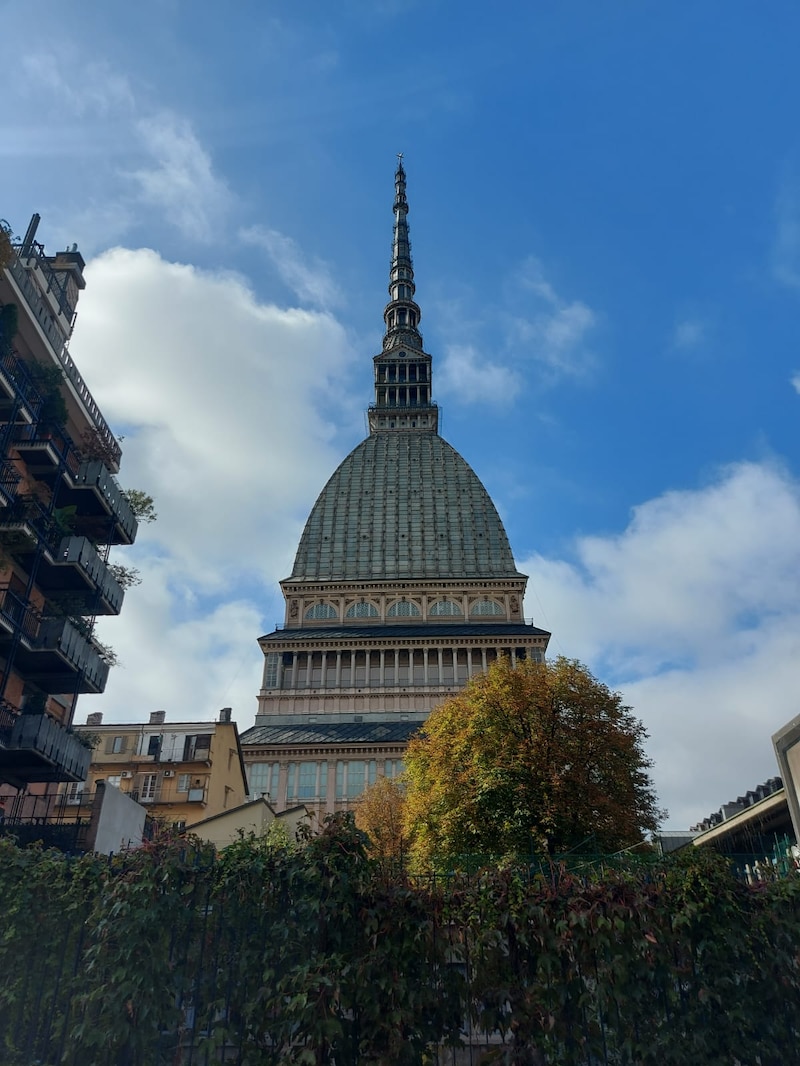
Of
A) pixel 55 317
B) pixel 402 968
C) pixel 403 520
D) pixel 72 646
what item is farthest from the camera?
pixel 403 520

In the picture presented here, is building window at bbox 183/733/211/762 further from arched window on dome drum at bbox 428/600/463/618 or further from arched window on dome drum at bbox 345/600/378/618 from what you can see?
arched window on dome drum at bbox 428/600/463/618

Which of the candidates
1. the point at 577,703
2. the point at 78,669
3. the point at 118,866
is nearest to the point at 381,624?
the point at 577,703

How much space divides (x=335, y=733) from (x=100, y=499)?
53490mm

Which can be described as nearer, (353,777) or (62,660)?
(62,660)

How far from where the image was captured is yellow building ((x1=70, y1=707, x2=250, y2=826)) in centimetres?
4647

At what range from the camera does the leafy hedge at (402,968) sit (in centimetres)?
912

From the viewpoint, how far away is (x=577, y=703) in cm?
3934

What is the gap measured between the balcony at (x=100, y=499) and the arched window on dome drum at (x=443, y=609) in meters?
64.3

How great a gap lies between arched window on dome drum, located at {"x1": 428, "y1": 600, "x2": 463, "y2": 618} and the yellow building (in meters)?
49.7

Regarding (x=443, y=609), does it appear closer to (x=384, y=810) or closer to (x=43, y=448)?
(x=384, y=810)

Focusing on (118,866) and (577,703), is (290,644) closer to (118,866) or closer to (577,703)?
(577,703)

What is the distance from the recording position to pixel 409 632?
94.1 m

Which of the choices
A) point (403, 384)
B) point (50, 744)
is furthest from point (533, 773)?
point (403, 384)

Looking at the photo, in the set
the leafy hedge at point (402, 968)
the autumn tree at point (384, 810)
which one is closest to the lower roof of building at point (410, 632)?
the autumn tree at point (384, 810)
